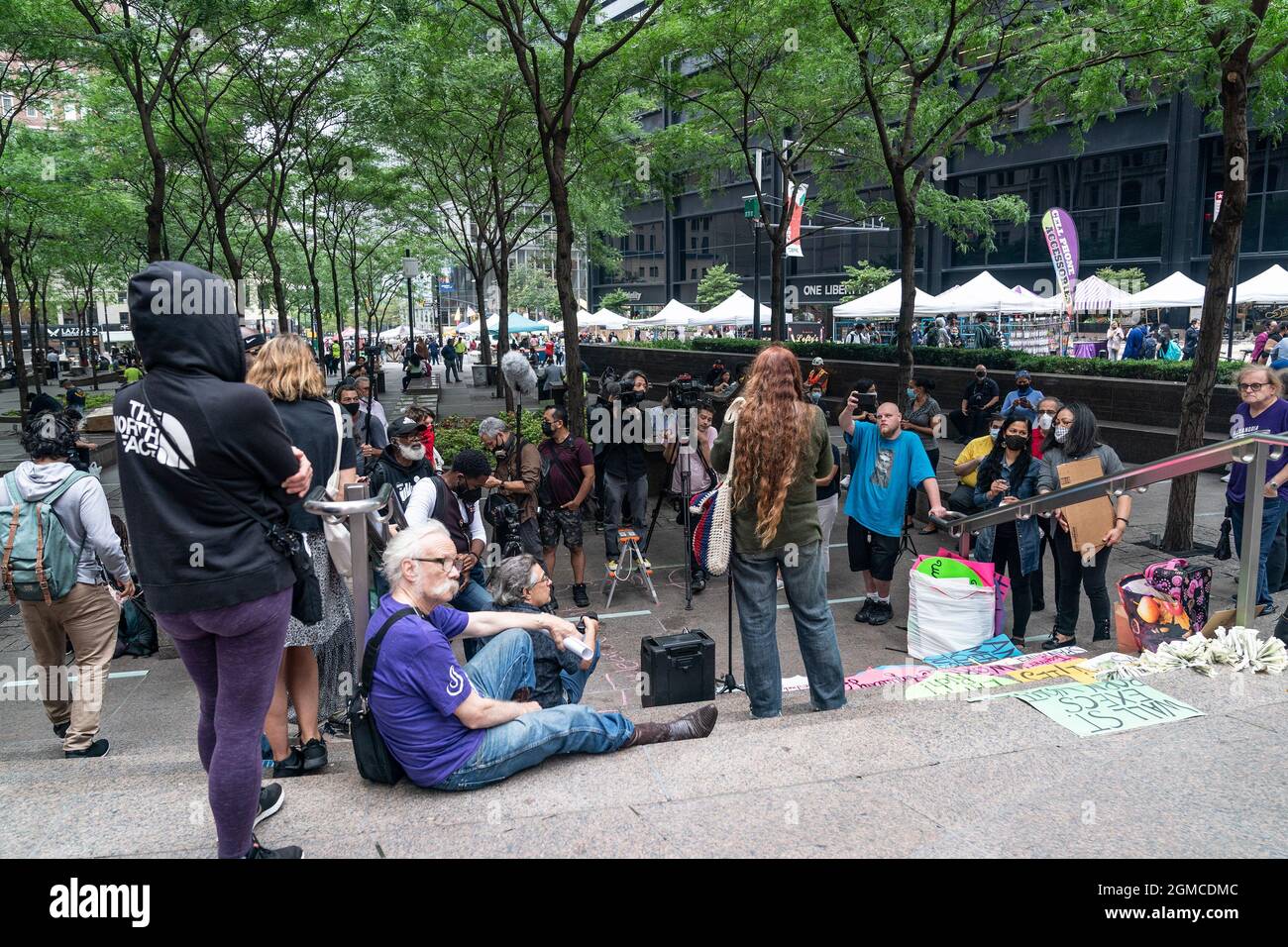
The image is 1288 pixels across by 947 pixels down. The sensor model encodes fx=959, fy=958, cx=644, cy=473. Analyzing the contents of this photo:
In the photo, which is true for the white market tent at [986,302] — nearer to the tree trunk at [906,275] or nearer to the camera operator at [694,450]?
the tree trunk at [906,275]

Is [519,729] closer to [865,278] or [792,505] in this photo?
[792,505]

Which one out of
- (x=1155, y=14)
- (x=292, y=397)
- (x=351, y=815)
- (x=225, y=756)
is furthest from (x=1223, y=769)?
(x=1155, y=14)

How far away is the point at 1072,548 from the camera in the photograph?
6.81 m

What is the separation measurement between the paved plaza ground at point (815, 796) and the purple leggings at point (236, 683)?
0.37 meters

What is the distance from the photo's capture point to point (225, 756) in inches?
113

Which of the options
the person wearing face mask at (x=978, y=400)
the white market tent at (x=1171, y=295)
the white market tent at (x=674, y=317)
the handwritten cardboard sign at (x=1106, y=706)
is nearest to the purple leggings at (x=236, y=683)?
the handwritten cardboard sign at (x=1106, y=706)

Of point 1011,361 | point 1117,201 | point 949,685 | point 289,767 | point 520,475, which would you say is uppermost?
point 1117,201

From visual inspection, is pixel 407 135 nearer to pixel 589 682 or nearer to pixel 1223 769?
pixel 589 682

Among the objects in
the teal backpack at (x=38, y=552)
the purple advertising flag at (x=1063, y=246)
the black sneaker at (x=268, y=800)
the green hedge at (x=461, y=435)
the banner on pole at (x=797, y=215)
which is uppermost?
the banner on pole at (x=797, y=215)

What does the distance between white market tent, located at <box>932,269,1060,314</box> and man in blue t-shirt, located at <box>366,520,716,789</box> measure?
22.0 meters

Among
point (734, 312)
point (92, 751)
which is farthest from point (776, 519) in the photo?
point (734, 312)

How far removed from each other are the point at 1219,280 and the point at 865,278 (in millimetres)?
33525

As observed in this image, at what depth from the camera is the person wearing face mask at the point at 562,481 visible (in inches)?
337

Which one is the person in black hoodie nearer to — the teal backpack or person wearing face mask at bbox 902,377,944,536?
the teal backpack
